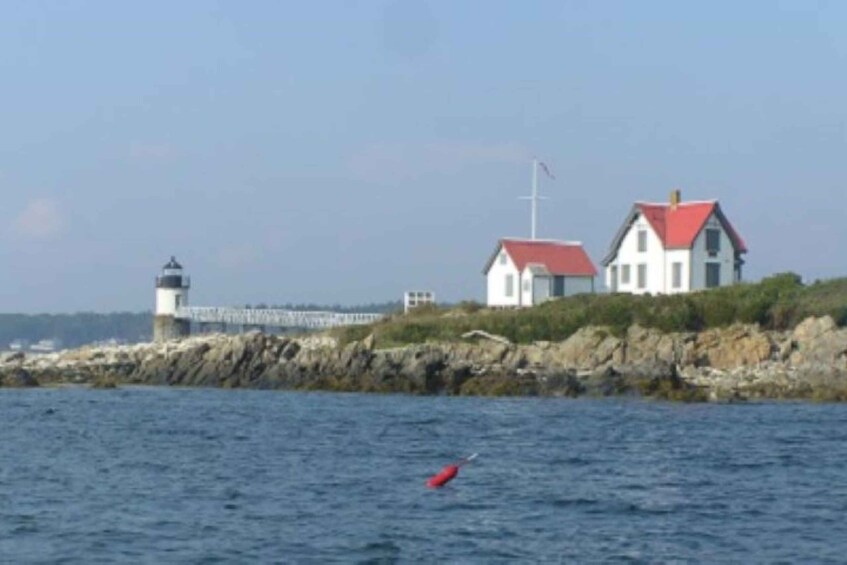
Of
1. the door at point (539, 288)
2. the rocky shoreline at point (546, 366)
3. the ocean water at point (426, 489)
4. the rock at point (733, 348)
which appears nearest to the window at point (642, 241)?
the door at point (539, 288)

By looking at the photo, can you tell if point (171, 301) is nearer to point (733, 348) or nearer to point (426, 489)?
point (733, 348)

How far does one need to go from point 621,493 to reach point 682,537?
15.2 ft

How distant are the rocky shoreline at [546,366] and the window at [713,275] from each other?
950 centimetres

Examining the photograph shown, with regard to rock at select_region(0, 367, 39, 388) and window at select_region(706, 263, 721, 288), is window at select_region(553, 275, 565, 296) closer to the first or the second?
window at select_region(706, 263, 721, 288)

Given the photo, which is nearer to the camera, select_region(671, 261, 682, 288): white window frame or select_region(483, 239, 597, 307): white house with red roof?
select_region(671, 261, 682, 288): white window frame

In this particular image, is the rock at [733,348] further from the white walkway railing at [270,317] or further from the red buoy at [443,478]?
the red buoy at [443,478]

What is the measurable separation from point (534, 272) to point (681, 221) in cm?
752

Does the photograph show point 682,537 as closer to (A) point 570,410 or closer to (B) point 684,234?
(A) point 570,410

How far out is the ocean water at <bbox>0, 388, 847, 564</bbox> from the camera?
71.3 feet

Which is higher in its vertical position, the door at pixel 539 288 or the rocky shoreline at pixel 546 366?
the door at pixel 539 288

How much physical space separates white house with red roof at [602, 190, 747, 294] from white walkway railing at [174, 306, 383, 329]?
1348 cm

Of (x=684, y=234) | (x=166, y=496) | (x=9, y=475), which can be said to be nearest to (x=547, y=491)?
(x=166, y=496)

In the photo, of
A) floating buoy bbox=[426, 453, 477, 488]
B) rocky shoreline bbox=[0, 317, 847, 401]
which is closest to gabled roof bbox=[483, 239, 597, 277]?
rocky shoreline bbox=[0, 317, 847, 401]

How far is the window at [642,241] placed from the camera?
2625 inches
